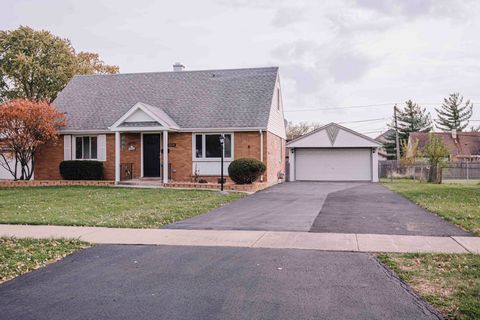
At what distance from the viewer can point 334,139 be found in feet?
99.0

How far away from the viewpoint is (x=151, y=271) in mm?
6719

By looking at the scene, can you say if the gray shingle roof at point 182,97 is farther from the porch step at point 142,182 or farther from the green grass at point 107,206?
the green grass at point 107,206

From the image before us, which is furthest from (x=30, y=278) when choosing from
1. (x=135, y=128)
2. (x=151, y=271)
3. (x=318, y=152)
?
(x=318, y=152)

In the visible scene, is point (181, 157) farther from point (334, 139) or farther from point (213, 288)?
point (213, 288)

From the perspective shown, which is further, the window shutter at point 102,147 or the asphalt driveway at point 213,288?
the window shutter at point 102,147

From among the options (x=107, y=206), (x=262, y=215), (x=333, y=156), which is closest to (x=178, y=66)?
(x=333, y=156)

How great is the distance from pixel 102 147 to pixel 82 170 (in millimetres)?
1671

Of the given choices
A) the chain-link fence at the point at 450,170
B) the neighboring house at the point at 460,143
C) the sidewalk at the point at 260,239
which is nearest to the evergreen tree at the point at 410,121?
the neighboring house at the point at 460,143

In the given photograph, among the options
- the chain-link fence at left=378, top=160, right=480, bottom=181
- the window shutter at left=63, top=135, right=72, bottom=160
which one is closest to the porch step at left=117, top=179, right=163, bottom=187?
the window shutter at left=63, top=135, right=72, bottom=160

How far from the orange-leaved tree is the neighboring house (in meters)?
42.2

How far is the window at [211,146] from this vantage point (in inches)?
917

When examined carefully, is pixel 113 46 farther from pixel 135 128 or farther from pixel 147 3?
pixel 147 3

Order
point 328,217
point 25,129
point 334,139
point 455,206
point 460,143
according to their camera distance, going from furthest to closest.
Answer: point 460,143, point 334,139, point 25,129, point 455,206, point 328,217

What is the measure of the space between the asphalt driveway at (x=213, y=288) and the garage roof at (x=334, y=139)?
23.0 m
